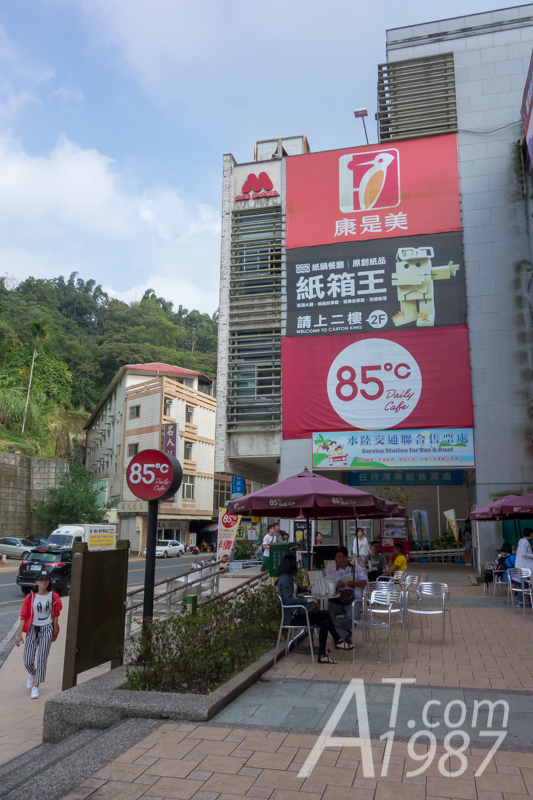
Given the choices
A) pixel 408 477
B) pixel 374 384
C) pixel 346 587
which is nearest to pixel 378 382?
pixel 374 384

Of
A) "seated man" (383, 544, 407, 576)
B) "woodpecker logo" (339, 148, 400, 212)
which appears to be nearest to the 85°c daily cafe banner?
"seated man" (383, 544, 407, 576)

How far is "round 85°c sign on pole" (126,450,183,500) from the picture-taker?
6.73 meters

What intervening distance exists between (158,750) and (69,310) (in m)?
73.9

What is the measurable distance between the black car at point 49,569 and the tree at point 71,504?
20300 millimetres

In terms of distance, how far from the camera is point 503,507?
41.5ft

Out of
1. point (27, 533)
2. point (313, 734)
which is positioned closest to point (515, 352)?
point (313, 734)

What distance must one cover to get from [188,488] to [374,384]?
2598 cm

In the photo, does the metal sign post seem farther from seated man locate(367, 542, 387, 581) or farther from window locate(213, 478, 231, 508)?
window locate(213, 478, 231, 508)

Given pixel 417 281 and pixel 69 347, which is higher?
pixel 69 347

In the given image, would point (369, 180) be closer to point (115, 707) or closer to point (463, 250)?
point (463, 250)

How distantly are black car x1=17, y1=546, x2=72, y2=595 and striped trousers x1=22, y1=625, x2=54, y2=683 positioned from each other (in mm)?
9499

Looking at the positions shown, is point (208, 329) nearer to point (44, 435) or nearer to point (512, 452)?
point (44, 435)

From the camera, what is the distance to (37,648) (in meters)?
7.38

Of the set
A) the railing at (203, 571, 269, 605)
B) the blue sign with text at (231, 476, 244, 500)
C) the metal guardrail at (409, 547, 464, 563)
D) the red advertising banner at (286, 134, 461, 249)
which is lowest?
the metal guardrail at (409, 547, 464, 563)
